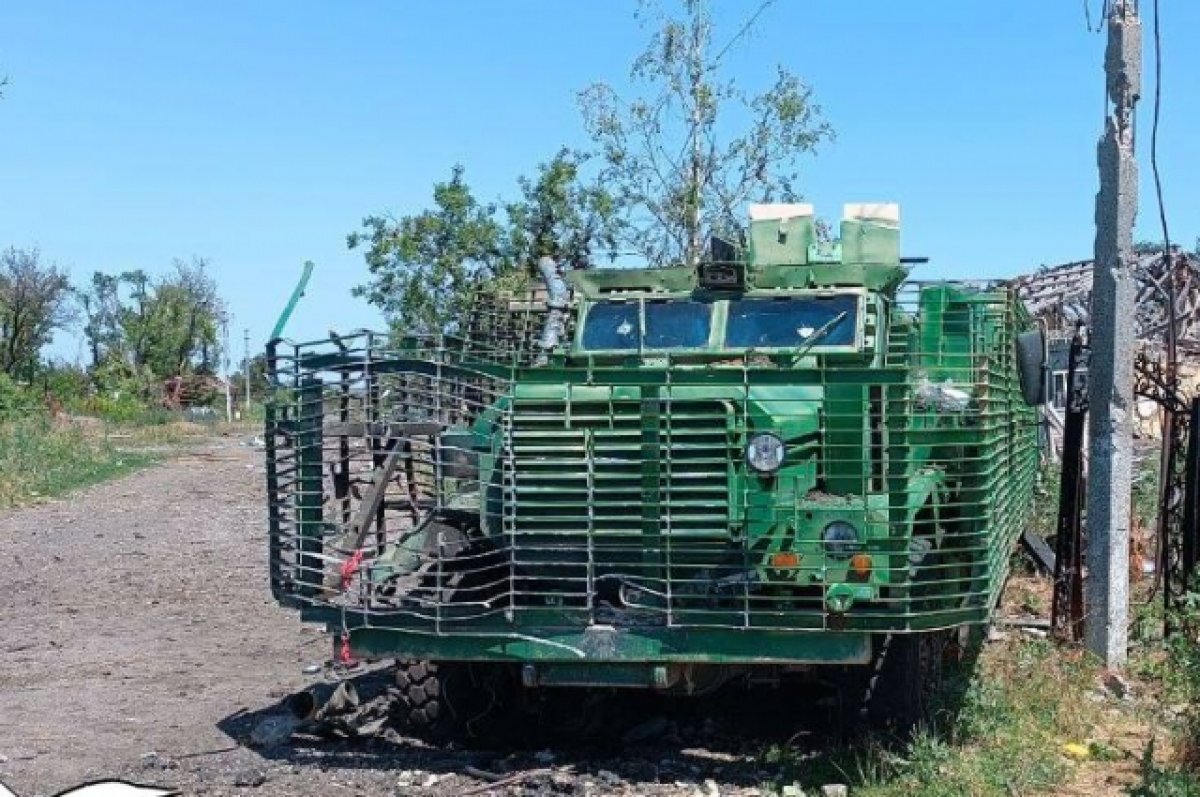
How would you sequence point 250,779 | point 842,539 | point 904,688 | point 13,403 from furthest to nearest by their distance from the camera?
point 13,403, point 904,688, point 250,779, point 842,539

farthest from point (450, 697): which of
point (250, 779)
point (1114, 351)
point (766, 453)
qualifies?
point (1114, 351)

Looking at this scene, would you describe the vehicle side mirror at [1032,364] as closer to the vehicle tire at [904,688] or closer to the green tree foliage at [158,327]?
the vehicle tire at [904,688]

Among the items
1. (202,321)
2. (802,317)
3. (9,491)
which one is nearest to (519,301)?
(802,317)

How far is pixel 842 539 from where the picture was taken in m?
6.06

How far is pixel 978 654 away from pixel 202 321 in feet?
190

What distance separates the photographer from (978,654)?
877 centimetres

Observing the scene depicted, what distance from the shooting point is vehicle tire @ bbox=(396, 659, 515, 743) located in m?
7.15

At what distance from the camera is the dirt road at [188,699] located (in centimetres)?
646

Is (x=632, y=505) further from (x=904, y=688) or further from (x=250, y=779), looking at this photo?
(x=250, y=779)

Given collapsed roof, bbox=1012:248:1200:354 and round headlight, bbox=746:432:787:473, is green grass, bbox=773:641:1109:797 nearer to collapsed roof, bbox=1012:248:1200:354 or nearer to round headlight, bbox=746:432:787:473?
round headlight, bbox=746:432:787:473

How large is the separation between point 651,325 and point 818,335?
107cm

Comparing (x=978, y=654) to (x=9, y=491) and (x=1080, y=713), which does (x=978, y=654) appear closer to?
(x=1080, y=713)

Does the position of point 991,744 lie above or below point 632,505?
below

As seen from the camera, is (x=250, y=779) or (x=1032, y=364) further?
(x=1032, y=364)
